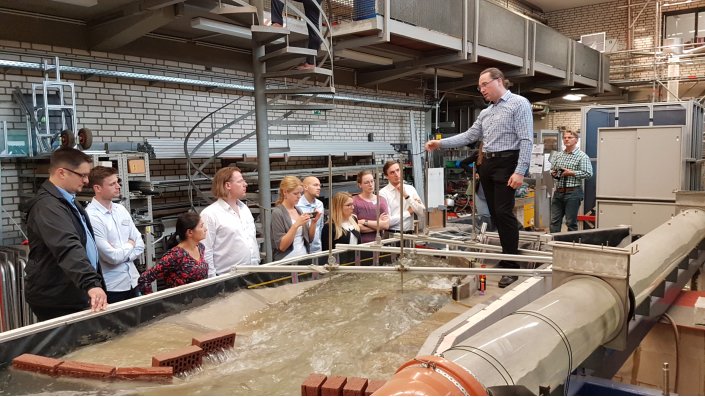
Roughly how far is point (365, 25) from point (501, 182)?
365cm

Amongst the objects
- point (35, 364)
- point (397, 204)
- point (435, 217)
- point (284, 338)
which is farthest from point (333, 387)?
point (435, 217)

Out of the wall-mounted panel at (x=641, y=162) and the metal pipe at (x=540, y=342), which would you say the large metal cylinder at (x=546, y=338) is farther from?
the wall-mounted panel at (x=641, y=162)

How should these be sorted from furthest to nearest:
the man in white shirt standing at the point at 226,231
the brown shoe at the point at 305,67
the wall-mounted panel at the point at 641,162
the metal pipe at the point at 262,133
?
the wall-mounted panel at the point at 641,162
the metal pipe at the point at 262,133
the brown shoe at the point at 305,67
the man in white shirt standing at the point at 226,231

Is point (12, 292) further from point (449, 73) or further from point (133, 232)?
point (449, 73)

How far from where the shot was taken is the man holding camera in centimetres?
714


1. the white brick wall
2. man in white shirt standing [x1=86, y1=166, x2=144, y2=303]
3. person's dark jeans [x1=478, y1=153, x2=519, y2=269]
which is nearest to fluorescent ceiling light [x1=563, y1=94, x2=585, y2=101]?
the white brick wall

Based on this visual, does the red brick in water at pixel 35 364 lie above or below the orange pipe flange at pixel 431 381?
below

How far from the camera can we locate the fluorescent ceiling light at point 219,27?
508 centimetres

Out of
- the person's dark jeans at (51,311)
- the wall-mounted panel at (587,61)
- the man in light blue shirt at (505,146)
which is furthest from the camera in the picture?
the wall-mounted panel at (587,61)

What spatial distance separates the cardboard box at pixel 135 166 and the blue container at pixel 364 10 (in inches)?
125


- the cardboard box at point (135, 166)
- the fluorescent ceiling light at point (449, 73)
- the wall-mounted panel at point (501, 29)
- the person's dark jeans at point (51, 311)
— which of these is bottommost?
the person's dark jeans at point (51, 311)

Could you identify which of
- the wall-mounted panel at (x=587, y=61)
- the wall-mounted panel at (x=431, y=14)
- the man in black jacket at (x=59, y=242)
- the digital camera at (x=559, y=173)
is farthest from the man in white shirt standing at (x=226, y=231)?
the wall-mounted panel at (x=587, y=61)

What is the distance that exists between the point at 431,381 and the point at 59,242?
2.22m

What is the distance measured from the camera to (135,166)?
524 cm
